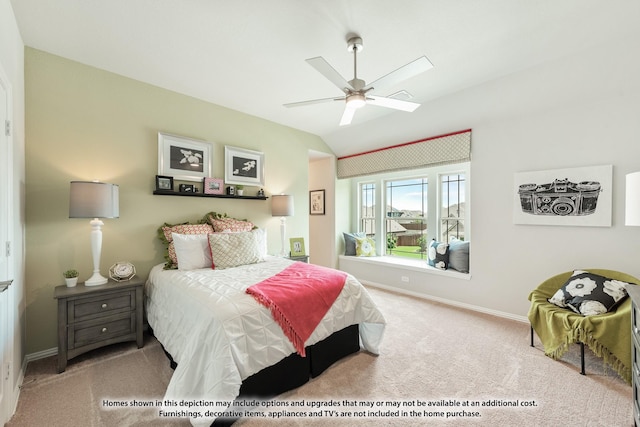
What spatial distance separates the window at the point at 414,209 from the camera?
163 inches

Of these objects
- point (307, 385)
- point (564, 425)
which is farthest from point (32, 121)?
point (564, 425)

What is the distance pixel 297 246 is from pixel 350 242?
1384 mm

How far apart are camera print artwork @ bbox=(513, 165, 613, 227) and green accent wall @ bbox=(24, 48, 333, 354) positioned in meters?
3.24

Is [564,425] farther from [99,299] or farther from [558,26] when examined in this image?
[99,299]

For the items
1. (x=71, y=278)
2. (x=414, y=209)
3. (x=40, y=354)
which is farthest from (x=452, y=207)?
(x=40, y=354)

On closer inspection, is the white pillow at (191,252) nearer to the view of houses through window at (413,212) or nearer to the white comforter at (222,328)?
the white comforter at (222,328)

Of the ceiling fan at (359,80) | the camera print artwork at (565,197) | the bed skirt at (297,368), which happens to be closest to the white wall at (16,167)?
the bed skirt at (297,368)

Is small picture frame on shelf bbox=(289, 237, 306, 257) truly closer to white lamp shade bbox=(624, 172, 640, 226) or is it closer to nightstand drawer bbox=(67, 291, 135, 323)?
nightstand drawer bbox=(67, 291, 135, 323)

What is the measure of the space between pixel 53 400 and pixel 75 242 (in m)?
1.32

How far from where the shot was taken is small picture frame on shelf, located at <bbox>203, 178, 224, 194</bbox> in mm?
3273

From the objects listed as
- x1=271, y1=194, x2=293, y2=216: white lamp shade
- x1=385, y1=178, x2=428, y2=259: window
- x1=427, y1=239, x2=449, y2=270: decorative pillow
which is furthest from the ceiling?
x1=427, y1=239, x2=449, y2=270: decorative pillow

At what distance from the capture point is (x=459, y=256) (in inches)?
145

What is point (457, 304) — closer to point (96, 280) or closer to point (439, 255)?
point (439, 255)

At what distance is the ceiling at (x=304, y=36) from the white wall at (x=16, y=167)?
0.24 meters
